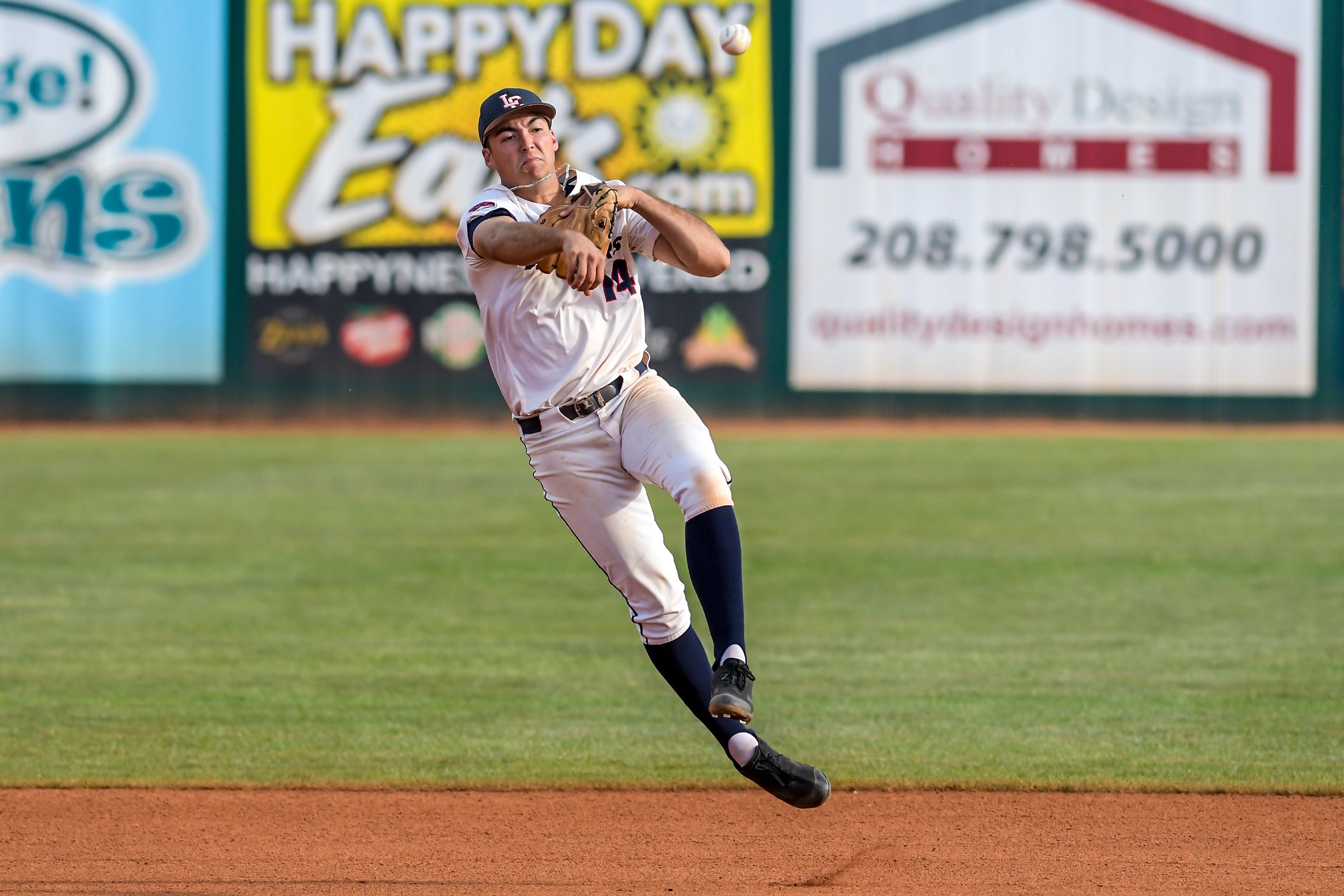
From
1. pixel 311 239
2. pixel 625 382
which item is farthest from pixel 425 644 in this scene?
pixel 311 239

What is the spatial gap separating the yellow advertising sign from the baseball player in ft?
44.0

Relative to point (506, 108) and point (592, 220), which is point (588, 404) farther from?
point (506, 108)

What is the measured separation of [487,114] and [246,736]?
285cm

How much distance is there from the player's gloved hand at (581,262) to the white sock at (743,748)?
4.18 ft

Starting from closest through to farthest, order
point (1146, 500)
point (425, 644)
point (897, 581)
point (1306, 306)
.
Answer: point (425, 644)
point (897, 581)
point (1146, 500)
point (1306, 306)

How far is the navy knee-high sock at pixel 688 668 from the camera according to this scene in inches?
187

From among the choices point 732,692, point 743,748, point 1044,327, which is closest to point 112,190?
point 1044,327

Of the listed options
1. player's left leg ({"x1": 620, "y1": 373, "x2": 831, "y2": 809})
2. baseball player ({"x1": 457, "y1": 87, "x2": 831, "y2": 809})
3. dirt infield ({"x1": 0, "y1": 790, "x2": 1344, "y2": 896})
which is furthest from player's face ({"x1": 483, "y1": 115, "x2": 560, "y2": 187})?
dirt infield ({"x1": 0, "y1": 790, "x2": 1344, "y2": 896})

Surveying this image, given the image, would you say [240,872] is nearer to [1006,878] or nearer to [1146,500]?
[1006,878]

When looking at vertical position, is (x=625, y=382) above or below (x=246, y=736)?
above

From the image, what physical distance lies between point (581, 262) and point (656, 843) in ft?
5.99

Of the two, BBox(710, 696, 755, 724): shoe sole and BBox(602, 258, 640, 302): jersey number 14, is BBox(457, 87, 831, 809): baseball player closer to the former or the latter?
BBox(602, 258, 640, 302): jersey number 14

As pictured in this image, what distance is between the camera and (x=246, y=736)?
20.4ft

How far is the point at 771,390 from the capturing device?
18078 mm
